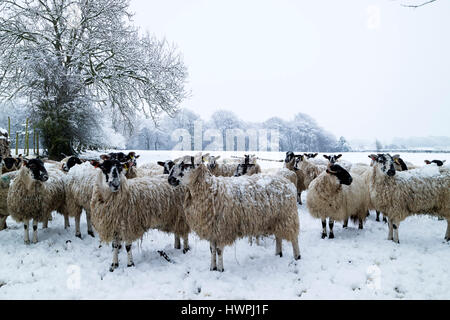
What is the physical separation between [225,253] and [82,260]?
9.15ft

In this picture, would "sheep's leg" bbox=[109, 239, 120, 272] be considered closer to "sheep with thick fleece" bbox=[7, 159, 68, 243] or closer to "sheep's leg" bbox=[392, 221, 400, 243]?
"sheep with thick fleece" bbox=[7, 159, 68, 243]

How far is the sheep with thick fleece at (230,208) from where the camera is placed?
451 cm

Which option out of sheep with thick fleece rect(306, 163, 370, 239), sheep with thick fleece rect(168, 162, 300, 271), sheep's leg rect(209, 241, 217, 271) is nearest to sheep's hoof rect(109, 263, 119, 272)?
sheep with thick fleece rect(168, 162, 300, 271)

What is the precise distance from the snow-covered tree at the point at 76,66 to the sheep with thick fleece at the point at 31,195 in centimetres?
1126

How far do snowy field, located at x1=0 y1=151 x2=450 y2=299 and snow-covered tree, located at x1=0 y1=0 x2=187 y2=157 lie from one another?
1207 centimetres

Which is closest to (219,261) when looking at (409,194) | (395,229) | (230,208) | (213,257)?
(213,257)

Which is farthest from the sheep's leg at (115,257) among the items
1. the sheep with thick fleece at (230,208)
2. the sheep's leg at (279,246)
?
the sheep's leg at (279,246)

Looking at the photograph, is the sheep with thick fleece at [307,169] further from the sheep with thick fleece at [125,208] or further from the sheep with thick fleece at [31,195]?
the sheep with thick fleece at [31,195]

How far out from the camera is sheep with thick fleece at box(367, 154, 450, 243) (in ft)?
19.3

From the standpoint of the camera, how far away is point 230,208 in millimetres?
4570

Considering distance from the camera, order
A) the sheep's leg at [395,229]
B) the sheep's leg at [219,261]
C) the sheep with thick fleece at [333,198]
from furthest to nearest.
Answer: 1. the sheep with thick fleece at [333,198]
2. the sheep's leg at [395,229]
3. the sheep's leg at [219,261]

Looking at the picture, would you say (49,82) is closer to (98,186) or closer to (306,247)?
(98,186)

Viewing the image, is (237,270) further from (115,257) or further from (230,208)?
(115,257)
